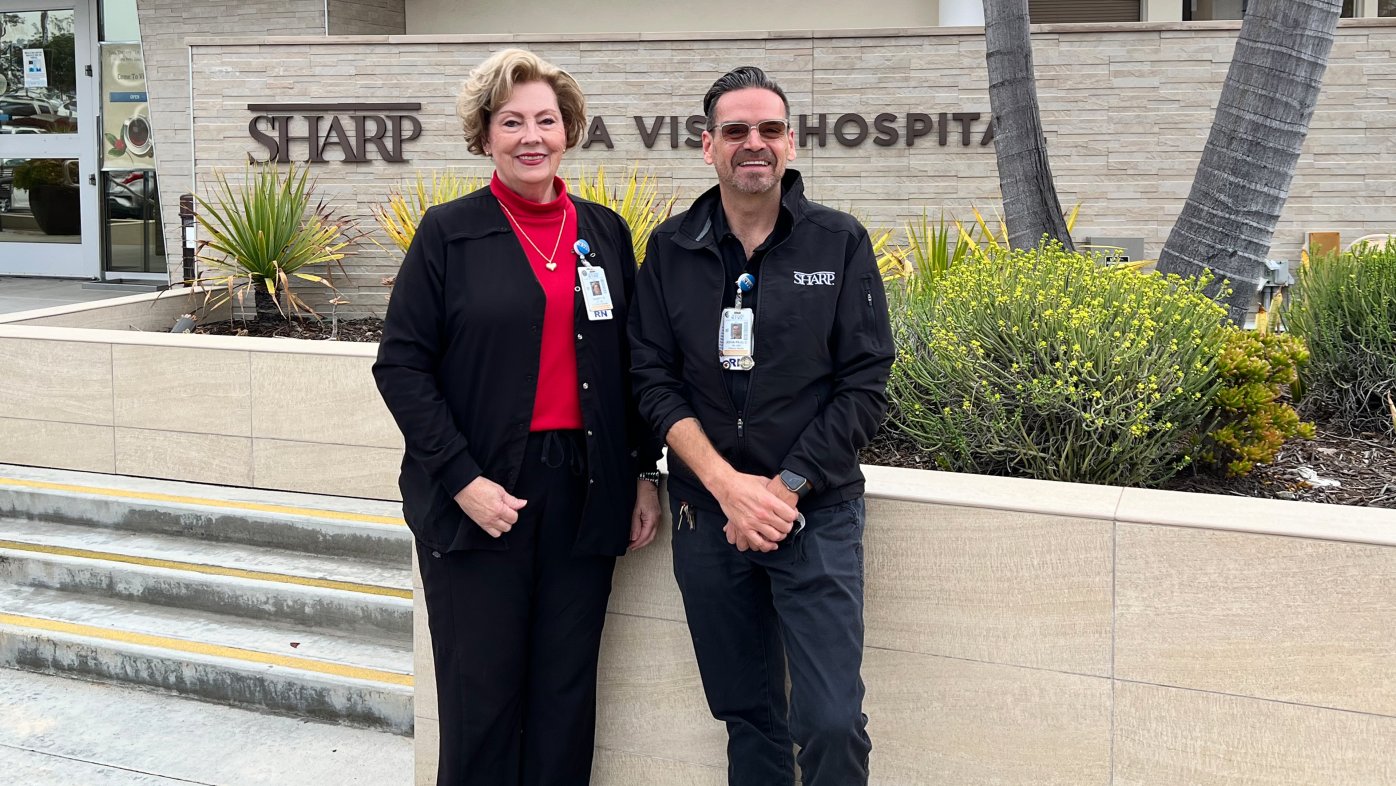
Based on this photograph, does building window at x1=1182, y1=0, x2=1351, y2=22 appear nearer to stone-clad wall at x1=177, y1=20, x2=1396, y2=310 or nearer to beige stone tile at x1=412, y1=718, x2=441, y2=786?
stone-clad wall at x1=177, y1=20, x2=1396, y2=310

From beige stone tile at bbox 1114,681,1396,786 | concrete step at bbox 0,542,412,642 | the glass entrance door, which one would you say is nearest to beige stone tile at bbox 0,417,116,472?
concrete step at bbox 0,542,412,642

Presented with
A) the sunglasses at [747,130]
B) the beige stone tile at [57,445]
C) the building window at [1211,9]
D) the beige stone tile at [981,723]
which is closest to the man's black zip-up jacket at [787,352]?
the sunglasses at [747,130]

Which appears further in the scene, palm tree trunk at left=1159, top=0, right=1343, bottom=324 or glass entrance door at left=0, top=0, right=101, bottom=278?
glass entrance door at left=0, top=0, right=101, bottom=278

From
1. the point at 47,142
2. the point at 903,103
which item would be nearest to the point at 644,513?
the point at 903,103

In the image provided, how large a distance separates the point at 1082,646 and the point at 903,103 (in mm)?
6261

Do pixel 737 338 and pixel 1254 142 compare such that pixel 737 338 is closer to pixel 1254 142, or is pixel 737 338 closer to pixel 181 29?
pixel 1254 142

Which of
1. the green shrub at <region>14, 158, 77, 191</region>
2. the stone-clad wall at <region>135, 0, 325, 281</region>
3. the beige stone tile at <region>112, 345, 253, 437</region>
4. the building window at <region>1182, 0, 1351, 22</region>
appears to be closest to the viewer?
the beige stone tile at <region>112, 345, 253, 437</region>

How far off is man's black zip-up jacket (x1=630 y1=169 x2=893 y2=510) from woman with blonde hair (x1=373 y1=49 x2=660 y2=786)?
18cm

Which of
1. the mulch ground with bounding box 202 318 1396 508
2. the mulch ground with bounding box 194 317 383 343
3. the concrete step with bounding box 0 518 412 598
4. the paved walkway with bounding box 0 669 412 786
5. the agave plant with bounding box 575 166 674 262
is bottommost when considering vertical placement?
the paved walkway with bounding box 0 669 412 786

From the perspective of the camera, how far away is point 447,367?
3020 millimetres

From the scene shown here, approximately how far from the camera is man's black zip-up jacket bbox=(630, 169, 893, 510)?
285 centimetres

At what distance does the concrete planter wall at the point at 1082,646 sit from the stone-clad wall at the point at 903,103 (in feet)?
18.5

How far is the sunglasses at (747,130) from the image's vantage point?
2.85 m

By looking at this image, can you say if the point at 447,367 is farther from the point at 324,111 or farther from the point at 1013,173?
the point at 324,111
